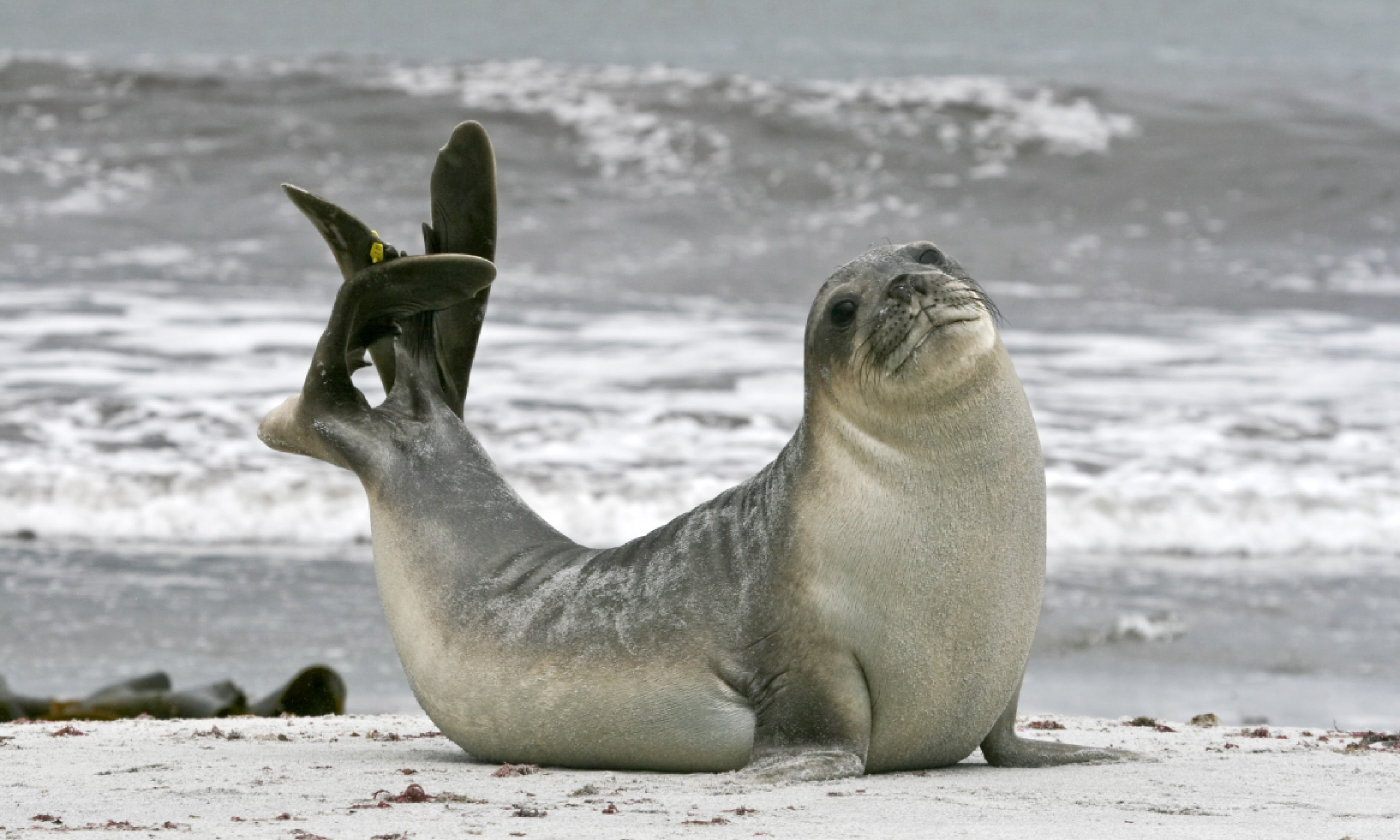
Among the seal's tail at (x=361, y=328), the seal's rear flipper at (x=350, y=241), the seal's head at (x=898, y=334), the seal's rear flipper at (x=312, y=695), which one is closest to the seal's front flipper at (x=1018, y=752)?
the seal's head at (x=898, y=334)

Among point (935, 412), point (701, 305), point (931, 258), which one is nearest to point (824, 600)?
point (935, 412)

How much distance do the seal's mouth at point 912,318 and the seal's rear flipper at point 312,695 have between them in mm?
2849

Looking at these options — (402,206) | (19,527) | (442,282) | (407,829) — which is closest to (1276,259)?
(402,206)

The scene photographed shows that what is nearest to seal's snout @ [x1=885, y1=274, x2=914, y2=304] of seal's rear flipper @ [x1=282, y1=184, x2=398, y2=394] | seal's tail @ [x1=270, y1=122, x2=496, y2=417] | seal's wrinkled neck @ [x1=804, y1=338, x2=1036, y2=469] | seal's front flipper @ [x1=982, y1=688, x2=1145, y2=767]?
seal's wrinkled neck @ [x1=804, y1=338, x2=1036, y2=469]

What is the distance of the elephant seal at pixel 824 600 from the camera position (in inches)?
144

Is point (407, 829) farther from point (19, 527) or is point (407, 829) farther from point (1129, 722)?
point (19, 527)

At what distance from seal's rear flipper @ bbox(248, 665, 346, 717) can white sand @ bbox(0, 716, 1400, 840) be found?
111 centimetres

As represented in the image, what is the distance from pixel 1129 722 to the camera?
17.3 ft

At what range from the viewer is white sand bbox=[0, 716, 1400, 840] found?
3.04m

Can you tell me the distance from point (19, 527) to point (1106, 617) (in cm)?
594

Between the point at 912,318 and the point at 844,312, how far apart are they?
198 mm

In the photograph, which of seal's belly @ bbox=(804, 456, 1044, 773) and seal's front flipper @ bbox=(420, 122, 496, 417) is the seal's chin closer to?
seal's belly @ bbox=(804, 456, 1044, 773)

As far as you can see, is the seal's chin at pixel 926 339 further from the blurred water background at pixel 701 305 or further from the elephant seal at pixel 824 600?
the blurred water background at pixel 701 305

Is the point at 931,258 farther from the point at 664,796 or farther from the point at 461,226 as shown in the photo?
the point at 461,226
